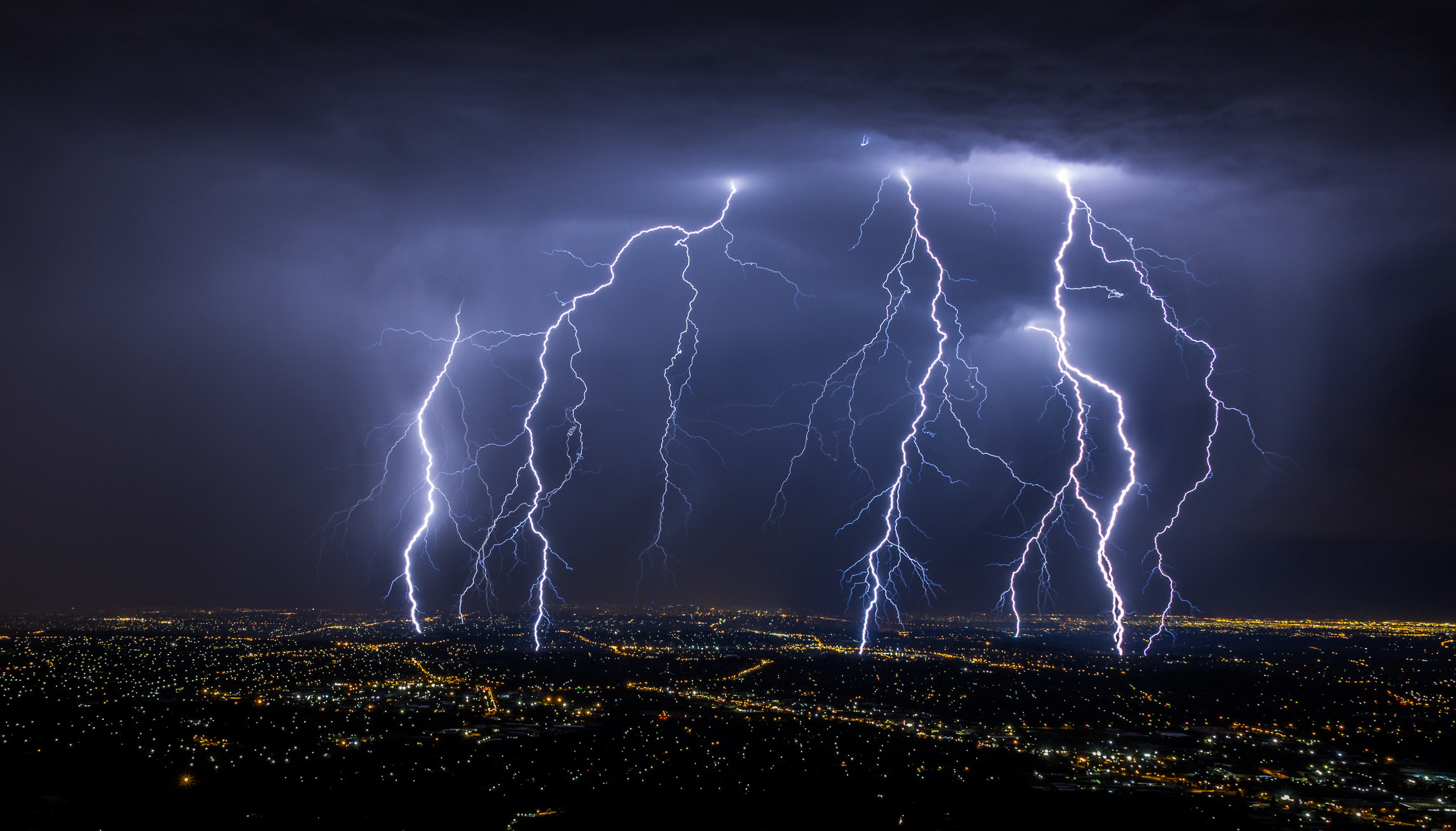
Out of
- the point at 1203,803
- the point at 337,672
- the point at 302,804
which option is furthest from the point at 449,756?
the point at 337,672

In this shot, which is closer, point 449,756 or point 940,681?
point 449,756

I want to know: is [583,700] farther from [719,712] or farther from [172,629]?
[172,629]

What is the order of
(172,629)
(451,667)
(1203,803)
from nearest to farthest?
(1203,803) < (451,667) < (172,629)

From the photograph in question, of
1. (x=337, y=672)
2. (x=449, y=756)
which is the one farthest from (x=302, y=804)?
(x=337, y=672)

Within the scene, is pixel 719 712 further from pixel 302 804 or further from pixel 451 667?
pixel 451 667

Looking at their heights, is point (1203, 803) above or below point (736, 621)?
above

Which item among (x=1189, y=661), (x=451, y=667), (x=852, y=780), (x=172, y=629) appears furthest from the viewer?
(x=172, y=629)
